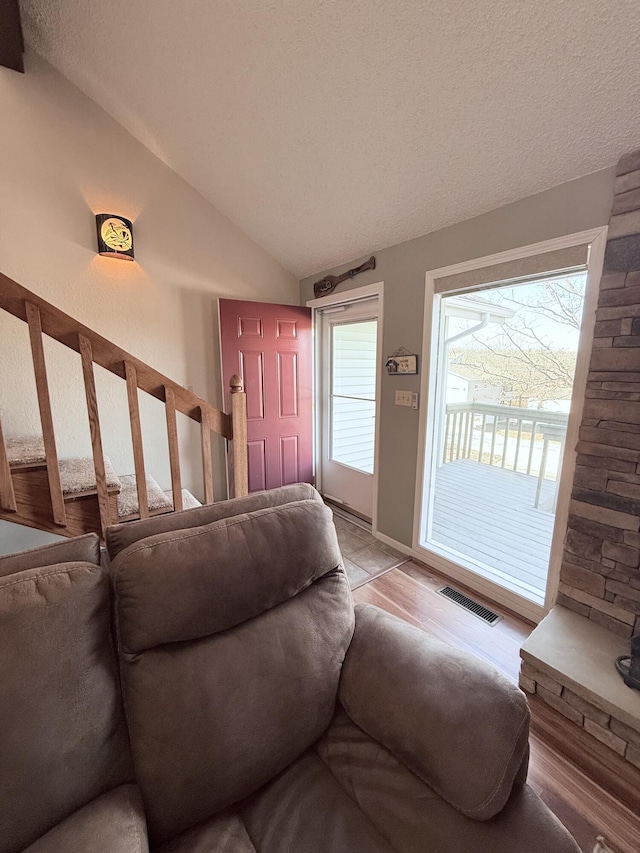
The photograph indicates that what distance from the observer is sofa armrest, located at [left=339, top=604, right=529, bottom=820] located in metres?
0.77

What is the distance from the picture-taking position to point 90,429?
1490mm

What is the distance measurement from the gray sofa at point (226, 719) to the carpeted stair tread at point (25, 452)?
81 centimetres

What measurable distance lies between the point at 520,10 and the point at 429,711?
2.15 meters

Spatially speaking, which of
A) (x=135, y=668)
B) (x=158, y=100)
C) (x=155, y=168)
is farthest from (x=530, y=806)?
(x=155, y=168)

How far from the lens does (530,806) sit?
2.54 feet

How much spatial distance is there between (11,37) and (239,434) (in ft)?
8.29

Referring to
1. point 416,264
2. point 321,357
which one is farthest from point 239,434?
point 321,357

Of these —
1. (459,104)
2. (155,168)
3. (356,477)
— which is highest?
(155,168)

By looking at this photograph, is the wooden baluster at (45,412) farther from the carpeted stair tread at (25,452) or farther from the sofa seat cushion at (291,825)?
the sofa seat cushion at (291,825)

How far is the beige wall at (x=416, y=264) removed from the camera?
161 cm

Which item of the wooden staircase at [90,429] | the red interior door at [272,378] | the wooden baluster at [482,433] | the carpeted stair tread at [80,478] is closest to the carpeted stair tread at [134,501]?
the wooden staircase at [90,429]

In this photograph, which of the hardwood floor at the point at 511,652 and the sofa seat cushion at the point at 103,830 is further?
the hardwood floor at the point at 511,652

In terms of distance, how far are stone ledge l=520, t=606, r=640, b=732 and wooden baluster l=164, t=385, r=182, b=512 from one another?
5.65 feet

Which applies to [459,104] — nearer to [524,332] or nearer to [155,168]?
[524,332]
